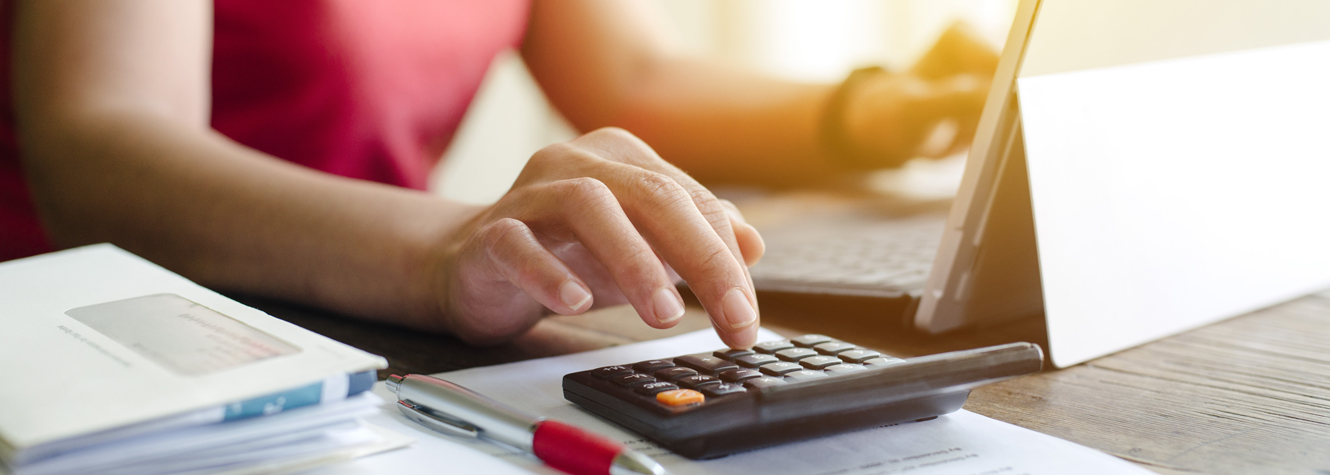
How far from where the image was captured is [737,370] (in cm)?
32

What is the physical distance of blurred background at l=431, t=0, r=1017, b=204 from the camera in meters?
2.31

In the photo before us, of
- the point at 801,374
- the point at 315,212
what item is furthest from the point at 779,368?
the point at 315,212

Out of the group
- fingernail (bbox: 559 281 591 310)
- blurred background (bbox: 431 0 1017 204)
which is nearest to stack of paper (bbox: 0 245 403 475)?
fingernail (bbox: 559 281 591 310)

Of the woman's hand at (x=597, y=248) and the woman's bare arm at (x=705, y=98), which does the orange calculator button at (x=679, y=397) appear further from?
the woman's bare arm at (x=705, y=98)

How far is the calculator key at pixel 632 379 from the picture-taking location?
0.32m

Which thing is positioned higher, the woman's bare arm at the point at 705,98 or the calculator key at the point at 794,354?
the woman's bare arm at the point at 705,98

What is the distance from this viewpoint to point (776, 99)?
3.52 ft

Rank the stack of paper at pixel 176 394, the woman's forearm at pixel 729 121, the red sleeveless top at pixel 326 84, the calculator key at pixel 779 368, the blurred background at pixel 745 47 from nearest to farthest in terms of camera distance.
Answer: the stack of paper at pixel 176 394, the calculator key at pixel 779 368, the red sleeveless top at pixel 326 84, the woman's forearm at pixel 729 121, the blurred background at pixel 745 47

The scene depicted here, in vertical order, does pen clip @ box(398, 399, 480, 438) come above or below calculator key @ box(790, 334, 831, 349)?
below

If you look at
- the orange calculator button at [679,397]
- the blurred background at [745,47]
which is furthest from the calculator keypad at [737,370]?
the blurred background at [745,47]

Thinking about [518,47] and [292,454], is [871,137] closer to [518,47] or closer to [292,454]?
[518,47]

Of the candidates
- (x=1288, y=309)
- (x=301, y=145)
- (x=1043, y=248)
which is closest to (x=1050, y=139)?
(x=1043, y=248)

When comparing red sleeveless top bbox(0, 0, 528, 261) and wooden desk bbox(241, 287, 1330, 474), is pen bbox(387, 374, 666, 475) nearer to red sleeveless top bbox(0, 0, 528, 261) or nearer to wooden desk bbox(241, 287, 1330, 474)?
wooden desk bbox(241, 287, 1330, 474)

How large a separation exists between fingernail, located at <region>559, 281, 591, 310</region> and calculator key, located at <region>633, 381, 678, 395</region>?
65 millimetres
